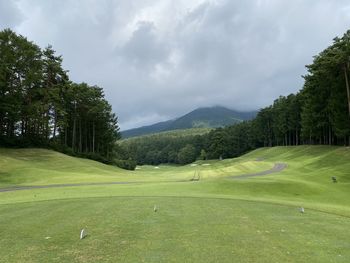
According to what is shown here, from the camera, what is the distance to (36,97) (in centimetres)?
7038

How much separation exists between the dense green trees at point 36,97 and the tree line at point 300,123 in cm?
4681

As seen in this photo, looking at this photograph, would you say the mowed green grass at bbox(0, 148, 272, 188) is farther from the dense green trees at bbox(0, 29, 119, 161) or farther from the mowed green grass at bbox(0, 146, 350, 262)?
the mowed green grass at bbox(0, 146, 350, 262)

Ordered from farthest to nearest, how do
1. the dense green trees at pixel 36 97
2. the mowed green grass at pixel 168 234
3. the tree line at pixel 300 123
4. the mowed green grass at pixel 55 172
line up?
1. the dense green trees at pixel 36 97
2. the tree line at pixel 300 123
3. the mowed green grass at pixel 55 172
4. the mowed green grass at pixel 168 234

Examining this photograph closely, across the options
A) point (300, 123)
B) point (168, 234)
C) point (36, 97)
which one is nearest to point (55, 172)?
point (36, 97)

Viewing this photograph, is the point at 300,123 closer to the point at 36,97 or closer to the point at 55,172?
the point at 36,97

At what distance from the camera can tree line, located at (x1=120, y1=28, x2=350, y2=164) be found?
198 feet

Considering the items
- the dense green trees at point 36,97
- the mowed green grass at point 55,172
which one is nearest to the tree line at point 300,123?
the mowed green grass at point 55,172

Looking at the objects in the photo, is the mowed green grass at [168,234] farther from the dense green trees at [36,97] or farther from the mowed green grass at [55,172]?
the dense green trees at [36,97]

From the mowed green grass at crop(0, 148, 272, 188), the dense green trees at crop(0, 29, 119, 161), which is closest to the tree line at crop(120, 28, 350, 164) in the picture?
the mowed green grass at crop(0, 148, 272, 188)

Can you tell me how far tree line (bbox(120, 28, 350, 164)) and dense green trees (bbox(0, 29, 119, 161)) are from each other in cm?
4681

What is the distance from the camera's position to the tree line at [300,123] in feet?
198

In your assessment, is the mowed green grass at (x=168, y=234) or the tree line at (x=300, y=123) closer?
the mowed green grass at (x=168, y=234)

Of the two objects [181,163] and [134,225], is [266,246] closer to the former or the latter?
[134,225]

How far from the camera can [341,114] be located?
63.5 m
